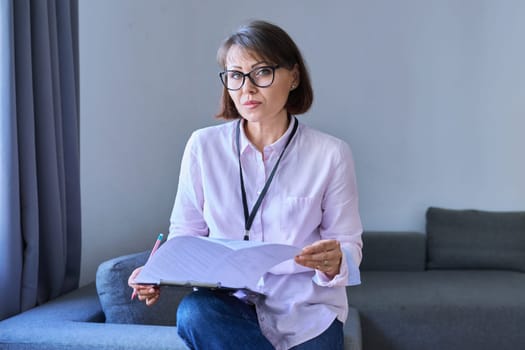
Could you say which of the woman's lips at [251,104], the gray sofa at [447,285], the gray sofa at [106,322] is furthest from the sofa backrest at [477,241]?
the woman's lips at [251,104]

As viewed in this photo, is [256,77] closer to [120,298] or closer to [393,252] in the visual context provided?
[120,298]

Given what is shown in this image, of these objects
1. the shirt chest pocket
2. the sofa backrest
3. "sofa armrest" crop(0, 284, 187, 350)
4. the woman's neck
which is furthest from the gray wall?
the shirt chest pocket

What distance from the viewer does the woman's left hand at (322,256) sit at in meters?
1.10

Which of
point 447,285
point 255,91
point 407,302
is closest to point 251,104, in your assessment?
point 255,91

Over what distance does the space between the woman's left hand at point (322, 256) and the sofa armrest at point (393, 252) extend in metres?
1.90

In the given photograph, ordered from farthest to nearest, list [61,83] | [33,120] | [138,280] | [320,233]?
[61,83] → [33,120] → [320,233] → [138,280]

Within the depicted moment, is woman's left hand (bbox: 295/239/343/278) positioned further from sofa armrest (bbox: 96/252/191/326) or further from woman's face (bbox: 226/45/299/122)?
sofa armrest (bbox: 96/252/191/326)

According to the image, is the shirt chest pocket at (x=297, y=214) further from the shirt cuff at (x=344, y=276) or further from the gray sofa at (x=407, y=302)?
the gray sofa at (x=407, y=302)

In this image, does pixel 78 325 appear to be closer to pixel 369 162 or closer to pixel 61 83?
pixel 61 83

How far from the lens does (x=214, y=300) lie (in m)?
1.21

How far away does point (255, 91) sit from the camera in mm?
1368

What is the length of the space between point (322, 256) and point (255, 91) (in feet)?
1.51

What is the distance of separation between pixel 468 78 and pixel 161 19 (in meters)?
1.75

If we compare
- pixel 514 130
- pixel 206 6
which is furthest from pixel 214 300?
pixel 514 130
